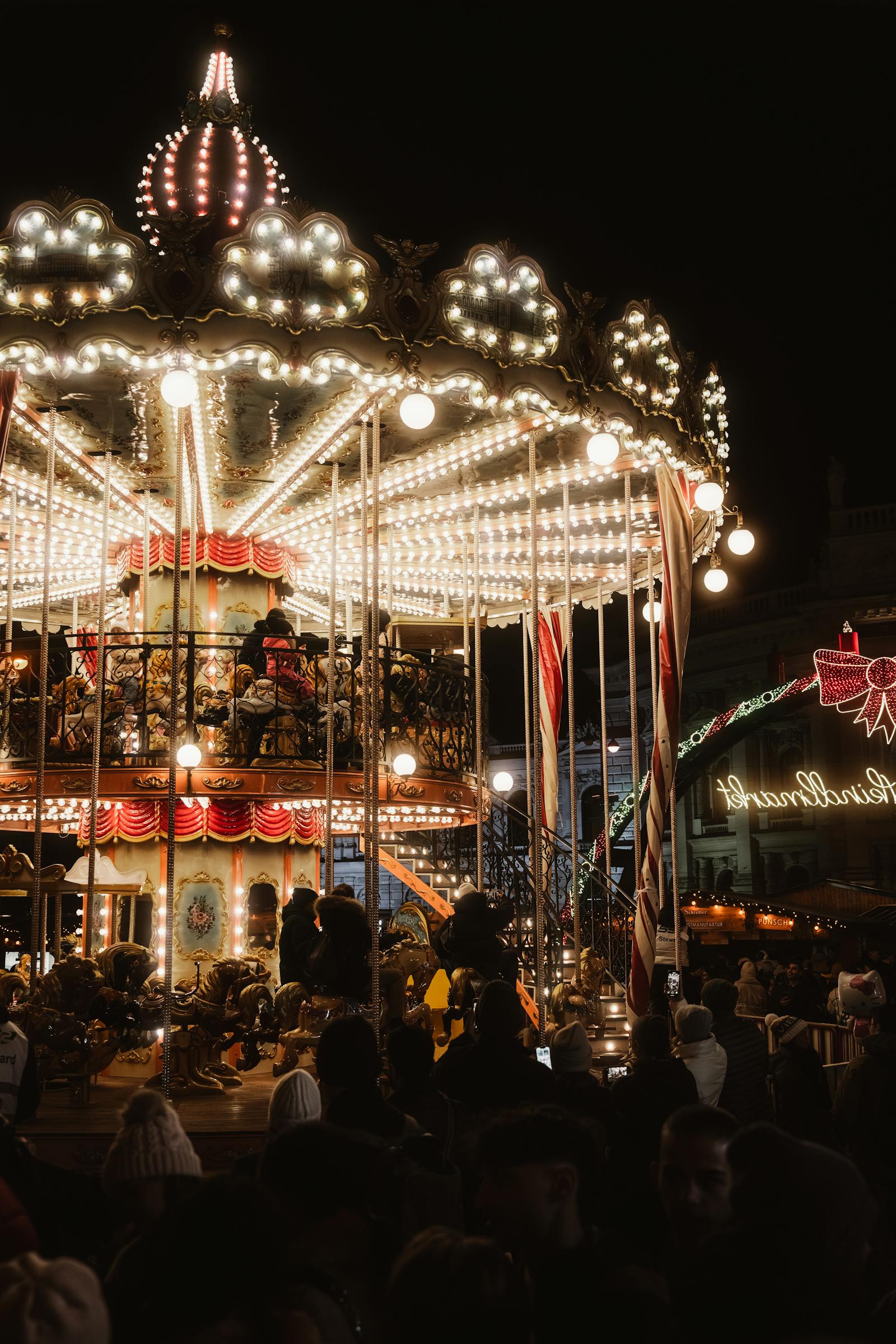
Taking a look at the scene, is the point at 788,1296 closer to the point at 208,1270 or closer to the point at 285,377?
the point at 208,1270

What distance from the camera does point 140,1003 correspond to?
32.4 ft

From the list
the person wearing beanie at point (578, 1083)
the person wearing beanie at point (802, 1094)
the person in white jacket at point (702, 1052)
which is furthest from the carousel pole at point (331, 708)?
the person wearing beanie at point (578, 1083)

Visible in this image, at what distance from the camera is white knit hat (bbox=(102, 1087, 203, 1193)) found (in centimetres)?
322

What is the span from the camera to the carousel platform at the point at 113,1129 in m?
7.50

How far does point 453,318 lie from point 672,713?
4154 millimetres

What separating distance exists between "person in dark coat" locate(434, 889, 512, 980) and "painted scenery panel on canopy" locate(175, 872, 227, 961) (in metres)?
3.34

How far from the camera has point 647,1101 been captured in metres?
4.90

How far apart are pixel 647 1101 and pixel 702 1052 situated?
2147mm

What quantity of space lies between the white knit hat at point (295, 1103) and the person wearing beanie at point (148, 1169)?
75 cm

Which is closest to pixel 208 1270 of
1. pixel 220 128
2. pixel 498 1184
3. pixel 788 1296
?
pixel 498 1184

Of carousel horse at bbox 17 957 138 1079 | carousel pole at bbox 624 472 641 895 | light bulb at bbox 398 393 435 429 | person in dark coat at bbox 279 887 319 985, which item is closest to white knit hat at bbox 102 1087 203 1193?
carousel horse at bbox 17 957 138 1079

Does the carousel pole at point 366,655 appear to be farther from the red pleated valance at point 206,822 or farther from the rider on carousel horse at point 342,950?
the red pleated valance at point 206,822

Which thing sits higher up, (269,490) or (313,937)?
(269,490)

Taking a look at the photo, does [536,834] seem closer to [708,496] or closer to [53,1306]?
[708,496]
